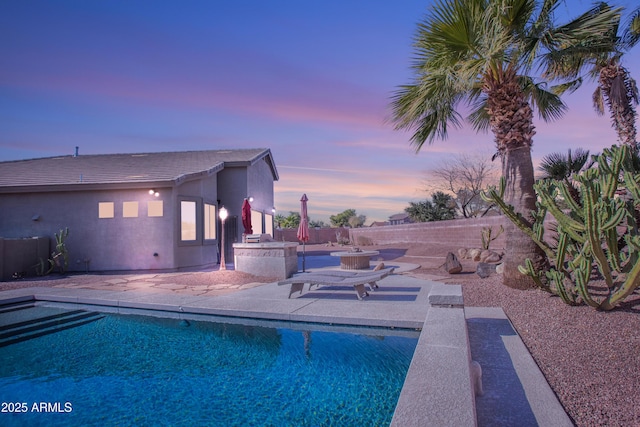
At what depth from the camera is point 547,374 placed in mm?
3494

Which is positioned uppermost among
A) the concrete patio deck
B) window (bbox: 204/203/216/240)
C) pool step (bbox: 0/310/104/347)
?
window (bbox: 204/203/216/240)

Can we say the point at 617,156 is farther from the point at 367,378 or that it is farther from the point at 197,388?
the point at 197,388

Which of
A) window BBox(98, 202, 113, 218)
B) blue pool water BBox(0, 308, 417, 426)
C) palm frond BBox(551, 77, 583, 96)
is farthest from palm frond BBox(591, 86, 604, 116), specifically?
window BBox(98, 202, 113, 218)

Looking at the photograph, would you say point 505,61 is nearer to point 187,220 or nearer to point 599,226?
point 599,226

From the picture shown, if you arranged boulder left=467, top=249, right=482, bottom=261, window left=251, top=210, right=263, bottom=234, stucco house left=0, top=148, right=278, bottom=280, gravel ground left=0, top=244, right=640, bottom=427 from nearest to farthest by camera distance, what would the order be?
gravel ground left=0, top=244, right=640, bottom=427 → stucco house left=0, top=148, right=278, bottom=280 → boulder left=467, top=249, right=482, bottom=261 → window left=251, top=210, right=263, bottom=234

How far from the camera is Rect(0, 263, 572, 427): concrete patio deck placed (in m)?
2.38

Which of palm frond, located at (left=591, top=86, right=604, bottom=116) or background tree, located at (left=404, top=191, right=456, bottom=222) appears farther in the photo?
background tree, located at (left=404, top=191, right=456, bottom=222)

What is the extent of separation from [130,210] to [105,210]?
1.08 m

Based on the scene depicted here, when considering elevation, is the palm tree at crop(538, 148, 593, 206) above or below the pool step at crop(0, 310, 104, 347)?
above

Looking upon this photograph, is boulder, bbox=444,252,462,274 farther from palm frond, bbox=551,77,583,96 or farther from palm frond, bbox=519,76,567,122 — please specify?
palm frond, bbox=551,77,583,96

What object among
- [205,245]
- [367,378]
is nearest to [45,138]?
[205,245]

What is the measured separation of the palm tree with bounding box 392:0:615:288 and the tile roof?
374 inches

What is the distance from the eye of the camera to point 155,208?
13.2 metres

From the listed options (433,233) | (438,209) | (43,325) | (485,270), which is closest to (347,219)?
(438,209)
